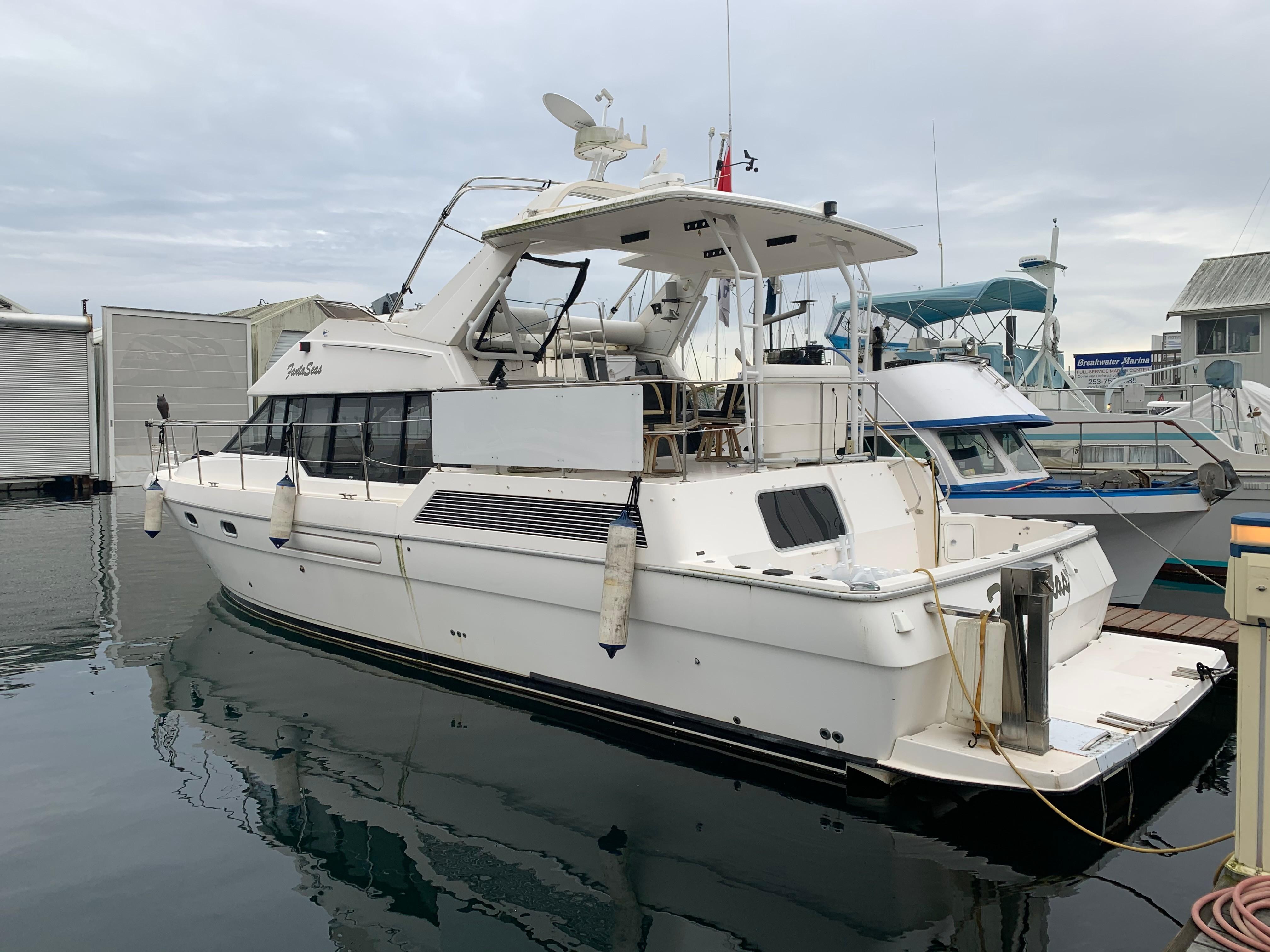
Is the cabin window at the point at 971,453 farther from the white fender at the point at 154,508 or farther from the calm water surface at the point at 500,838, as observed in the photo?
the white fender at the point at 154,508

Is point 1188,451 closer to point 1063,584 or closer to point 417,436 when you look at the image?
point 1063,584

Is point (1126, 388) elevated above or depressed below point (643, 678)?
above

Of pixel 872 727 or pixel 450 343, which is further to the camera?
pixel 450 343

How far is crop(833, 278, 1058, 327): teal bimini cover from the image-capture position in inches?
714

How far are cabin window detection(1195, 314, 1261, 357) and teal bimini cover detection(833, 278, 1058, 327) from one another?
1107cm

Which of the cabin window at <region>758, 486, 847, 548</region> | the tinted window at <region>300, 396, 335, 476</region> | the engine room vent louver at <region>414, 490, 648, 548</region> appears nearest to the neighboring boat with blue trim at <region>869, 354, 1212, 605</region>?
the cabin window at <region>758, 486, 847, 548</region>

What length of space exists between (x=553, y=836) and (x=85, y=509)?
1944 centimetres

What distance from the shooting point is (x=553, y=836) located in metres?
4.68

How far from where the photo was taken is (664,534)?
211 inches

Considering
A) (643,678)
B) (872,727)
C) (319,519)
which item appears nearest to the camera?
(872,727)

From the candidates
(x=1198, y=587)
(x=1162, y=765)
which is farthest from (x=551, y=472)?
(x=1198, y=587)

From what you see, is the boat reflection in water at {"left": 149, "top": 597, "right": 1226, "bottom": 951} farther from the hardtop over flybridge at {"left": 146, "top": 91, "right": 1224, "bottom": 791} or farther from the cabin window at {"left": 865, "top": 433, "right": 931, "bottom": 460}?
the cabin window at {"left": 865, "top": 433, "right": 931, "bottom": 460}

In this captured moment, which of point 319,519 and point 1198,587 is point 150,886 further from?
point 1198,587

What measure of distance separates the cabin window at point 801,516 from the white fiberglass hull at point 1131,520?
4805 millimetres
